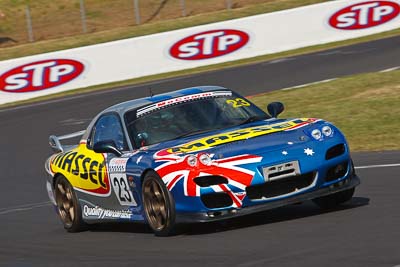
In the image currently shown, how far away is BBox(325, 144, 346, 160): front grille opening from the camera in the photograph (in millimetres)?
8641

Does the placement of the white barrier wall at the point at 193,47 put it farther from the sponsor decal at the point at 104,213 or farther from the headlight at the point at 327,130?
the headlight at the point at 327,130

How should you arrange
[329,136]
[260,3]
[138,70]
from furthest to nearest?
[260,3]
[138,70]
[329,136]

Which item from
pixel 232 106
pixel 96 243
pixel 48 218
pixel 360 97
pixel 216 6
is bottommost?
pixel 216 6

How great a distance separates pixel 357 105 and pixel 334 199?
26.6ft

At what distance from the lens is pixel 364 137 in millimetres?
14602

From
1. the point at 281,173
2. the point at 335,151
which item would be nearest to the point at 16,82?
the point at 335,151

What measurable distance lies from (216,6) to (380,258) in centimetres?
3199

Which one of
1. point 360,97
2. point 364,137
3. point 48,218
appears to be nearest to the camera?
point 48,218

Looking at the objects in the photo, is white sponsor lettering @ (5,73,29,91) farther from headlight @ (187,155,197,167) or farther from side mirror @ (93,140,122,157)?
headlight @ (187,155,197,167)

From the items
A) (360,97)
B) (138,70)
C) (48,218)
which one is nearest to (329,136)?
(48,218)

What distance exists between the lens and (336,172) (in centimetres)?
868

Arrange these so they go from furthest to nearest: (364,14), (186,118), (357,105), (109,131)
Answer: (364,14) < (357,105) < (109,131) < (186,118)

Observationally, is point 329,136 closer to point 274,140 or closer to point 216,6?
point 274,140

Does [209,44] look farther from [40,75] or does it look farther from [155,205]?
[155,205]
